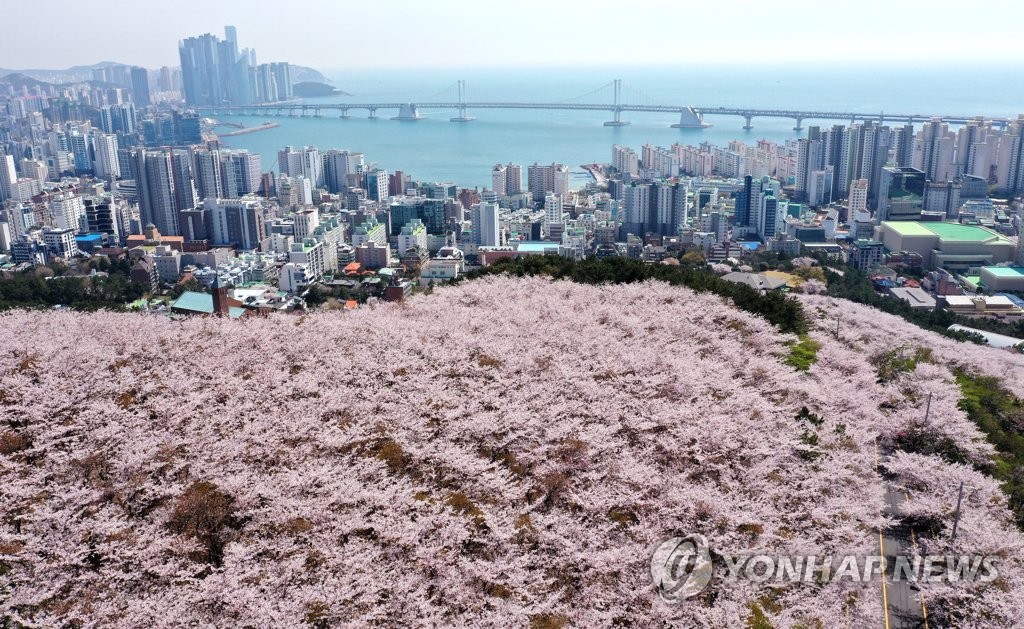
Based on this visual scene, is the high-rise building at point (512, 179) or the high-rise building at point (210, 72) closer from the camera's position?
the high-rise building at point (512, 179)

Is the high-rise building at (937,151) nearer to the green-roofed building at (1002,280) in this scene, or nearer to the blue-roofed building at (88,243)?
the green-roofed building at (1002,280)

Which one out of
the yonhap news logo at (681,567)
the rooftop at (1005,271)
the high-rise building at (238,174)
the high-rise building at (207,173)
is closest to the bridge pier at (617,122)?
the high-rise building at (238,174)

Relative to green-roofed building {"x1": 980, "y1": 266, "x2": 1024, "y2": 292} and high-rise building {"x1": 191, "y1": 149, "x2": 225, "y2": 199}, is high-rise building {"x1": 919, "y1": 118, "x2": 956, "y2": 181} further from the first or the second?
high-rise building {"x1": 191, "y1": 149, "x2": 225, "y2": 199}

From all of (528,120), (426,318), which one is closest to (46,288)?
(426,318)

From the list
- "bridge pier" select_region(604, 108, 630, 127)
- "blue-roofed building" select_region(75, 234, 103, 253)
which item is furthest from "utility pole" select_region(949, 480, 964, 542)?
"bridge pier" select_region(604, 108, 630, 127)

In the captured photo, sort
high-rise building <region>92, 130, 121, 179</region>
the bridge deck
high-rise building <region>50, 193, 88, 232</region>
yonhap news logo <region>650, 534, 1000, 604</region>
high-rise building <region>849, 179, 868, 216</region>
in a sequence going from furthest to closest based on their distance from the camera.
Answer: the bridge deck → high-rise building <region>92, 130, 121, 179</region> → high-rise building <region>849, 179, 868, 216</region> → high-rise building <region>50, 193, 88, 232</region> → yonhap news logo <region>650, 534, 1000, 604</region>

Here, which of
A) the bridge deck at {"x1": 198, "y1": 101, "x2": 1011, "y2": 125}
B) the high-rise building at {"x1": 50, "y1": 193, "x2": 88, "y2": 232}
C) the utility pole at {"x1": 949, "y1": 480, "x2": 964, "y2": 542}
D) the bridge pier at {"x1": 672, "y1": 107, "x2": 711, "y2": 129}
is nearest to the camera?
the utility pole at {"x1": 949, "y1": 480, "x2": 964, "y2": 542}
